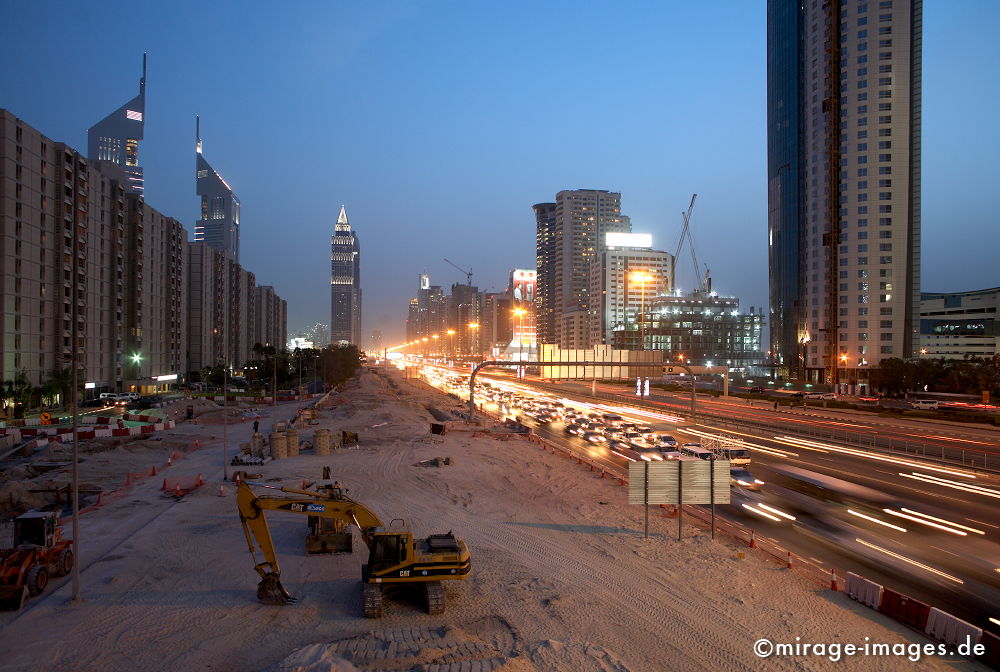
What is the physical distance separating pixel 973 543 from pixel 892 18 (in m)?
111

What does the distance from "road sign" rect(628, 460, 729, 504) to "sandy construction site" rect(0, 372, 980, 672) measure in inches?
62.6

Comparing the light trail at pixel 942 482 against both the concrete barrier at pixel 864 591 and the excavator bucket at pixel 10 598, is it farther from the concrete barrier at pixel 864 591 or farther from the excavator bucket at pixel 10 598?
the excavator bucket at pixel 10 598

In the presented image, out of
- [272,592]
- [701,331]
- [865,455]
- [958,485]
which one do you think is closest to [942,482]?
[958,485]

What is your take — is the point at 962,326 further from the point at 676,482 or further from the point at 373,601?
the point at 373,601

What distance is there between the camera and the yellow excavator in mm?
15703

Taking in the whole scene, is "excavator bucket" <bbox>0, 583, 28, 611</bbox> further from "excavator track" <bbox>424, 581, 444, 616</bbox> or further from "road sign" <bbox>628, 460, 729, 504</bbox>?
"road sign" <bbox>628, 460, 729, 504</bbox>

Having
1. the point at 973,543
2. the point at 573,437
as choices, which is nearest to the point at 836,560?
the point at 973,543

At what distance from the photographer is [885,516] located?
2491 cm

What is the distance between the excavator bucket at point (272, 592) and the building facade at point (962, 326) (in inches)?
5780

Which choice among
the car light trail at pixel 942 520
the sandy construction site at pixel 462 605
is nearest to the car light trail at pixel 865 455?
the car light trail at pixel 942 520

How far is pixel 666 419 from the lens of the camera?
6172cm

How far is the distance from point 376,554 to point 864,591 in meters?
13.4

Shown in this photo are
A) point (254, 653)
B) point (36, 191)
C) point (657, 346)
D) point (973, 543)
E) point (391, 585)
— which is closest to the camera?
point (254, 653)

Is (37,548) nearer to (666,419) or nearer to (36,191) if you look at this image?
(666,419)
